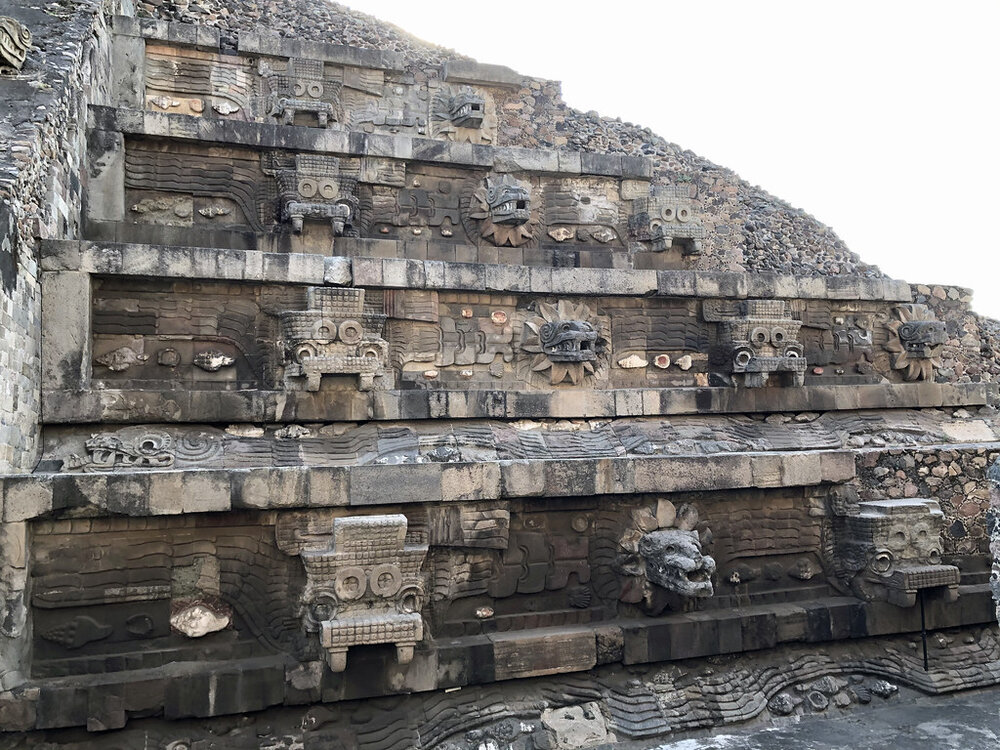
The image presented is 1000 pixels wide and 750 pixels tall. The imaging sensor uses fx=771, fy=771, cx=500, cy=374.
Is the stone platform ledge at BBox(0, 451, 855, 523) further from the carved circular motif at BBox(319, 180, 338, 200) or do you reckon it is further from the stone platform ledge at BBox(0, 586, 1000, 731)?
the carved circular motif at BBox(319, 180, 338, 200)

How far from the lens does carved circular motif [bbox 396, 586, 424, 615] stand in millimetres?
5266

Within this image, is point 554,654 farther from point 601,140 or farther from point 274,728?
point 601,140

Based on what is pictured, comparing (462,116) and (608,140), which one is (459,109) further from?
(608,140)

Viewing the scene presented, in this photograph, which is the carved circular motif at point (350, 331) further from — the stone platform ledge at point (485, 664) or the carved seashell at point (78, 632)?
the carved seashell at point (78, 632)

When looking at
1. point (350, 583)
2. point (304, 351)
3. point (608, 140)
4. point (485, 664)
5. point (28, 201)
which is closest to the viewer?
point (350, 583)

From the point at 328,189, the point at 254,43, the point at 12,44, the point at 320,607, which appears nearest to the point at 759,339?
the point at 328,189

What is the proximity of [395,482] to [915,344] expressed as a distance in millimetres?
6304

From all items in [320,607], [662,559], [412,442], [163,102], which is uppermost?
[163,102]

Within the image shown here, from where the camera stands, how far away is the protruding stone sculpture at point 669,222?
355 inches

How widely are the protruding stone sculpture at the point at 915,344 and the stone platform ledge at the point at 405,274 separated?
1.19 feet

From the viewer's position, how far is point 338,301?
21.8ft

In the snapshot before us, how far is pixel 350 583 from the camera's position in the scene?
5180mm

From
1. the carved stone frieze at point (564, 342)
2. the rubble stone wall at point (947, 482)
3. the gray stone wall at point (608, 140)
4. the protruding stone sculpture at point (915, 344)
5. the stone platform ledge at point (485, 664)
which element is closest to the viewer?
the stone platform ledge at point (485, 664)

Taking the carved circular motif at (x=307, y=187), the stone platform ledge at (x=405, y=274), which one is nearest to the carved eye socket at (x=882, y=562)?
the stone platform ledge at (x=405, y=274)
